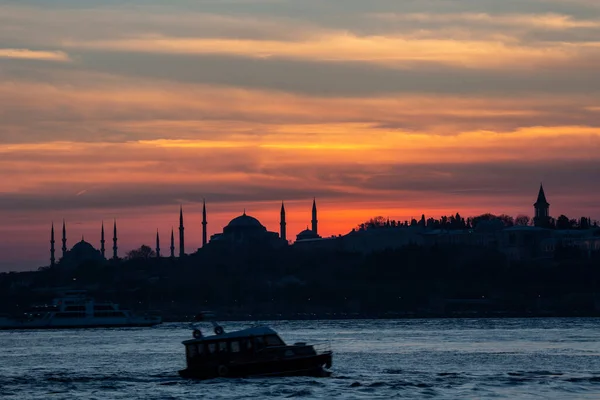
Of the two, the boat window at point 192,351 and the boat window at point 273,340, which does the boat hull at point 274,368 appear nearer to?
the boat window at point 273,340

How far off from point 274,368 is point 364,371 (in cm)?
937

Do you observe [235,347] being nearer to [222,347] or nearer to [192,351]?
[222,347]

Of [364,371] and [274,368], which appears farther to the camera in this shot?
[364,371]

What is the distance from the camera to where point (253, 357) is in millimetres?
71062

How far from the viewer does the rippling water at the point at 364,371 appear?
67.2 m

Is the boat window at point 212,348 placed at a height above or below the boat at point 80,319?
below

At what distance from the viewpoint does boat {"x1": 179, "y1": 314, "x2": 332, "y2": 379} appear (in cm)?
7069

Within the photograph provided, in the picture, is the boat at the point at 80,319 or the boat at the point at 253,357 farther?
the boat at the point at 80,319

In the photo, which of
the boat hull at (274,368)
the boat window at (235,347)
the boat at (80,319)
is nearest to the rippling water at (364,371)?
the boat hull at (274,368)

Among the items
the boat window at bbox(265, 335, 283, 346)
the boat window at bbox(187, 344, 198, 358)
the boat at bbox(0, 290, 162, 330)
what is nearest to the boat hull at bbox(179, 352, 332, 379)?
the boat window at bbox(265, 335, 283, 346)

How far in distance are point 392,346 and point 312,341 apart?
46.9 ft

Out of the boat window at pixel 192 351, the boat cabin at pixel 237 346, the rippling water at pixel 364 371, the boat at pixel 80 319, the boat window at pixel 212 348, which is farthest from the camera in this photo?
the boat at pixel 80 319

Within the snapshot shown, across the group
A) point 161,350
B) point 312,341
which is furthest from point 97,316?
point 161,350

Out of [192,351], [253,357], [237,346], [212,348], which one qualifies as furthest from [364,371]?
[192,351]
